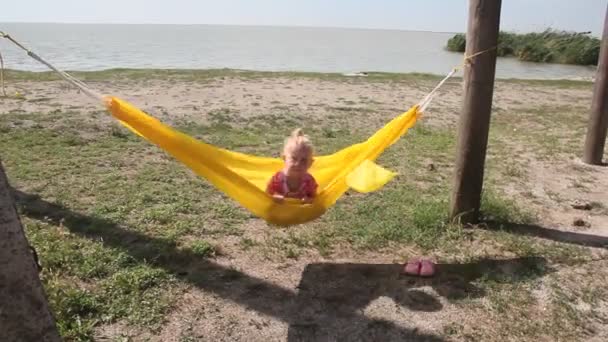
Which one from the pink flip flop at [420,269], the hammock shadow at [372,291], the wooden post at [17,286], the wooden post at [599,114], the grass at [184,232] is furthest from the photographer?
the wooden post at [599,114]

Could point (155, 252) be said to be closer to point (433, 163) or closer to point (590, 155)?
point (433, 163)

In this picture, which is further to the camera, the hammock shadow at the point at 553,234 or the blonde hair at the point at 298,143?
the hammock shadow at the point at 553,234

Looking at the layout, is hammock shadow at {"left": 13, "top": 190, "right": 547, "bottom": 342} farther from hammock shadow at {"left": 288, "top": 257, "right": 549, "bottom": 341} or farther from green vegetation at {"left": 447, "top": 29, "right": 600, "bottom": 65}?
green vegetation at {"left": 447, "top": 29, "right": 600, "bottom": 65}

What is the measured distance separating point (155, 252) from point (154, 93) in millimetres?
7461

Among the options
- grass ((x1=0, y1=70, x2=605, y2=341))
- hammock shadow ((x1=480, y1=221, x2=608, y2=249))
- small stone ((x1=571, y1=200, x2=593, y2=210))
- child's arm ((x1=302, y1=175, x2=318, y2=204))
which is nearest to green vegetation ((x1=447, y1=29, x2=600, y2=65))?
small stone ((x1=571, y1=200, x2=593, y2=210))

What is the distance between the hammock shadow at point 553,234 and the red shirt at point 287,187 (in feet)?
4.88

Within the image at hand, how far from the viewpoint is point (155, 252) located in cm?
342

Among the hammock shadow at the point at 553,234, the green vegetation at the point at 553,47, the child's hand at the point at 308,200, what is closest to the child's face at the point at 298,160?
the child's hand at the point at 308,200

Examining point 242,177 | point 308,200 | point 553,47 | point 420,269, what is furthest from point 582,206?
point 553,47

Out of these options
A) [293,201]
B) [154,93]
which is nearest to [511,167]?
[293,201]

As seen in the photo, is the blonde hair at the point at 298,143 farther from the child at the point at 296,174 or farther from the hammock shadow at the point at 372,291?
the hammock shadow at the point at 372,291

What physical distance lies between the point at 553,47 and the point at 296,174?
27.4 metres

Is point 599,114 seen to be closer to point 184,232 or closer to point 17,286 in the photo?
point 184,232

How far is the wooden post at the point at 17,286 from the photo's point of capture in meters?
1.83
